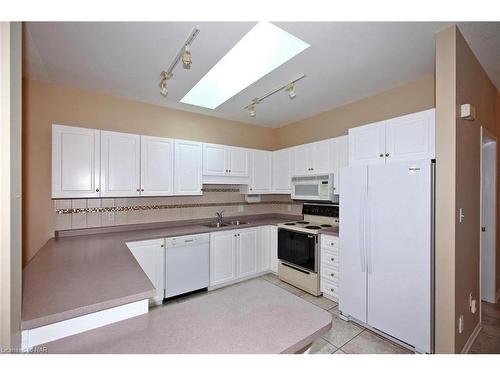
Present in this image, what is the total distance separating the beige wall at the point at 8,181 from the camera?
73 cm

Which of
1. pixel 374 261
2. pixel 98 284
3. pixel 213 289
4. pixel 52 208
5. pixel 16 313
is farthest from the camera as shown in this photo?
pixel 213 289

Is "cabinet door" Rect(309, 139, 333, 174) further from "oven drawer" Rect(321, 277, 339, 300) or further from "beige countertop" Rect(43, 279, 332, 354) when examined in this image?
"beige countertop" Rect(43, 279, 332, 354)

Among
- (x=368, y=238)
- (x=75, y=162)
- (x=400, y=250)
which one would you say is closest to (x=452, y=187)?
(x=400, y=250)

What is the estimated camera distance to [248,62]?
2.33 meters

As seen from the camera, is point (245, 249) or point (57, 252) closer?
point (57, 252)

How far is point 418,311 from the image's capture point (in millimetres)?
1854

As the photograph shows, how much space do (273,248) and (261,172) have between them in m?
1.31

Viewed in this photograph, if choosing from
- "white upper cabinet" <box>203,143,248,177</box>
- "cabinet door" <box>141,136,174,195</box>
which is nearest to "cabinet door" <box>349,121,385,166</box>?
"white upper cabinet" <box>203,143,248,177</box>

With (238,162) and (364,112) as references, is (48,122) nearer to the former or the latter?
(238,162)
